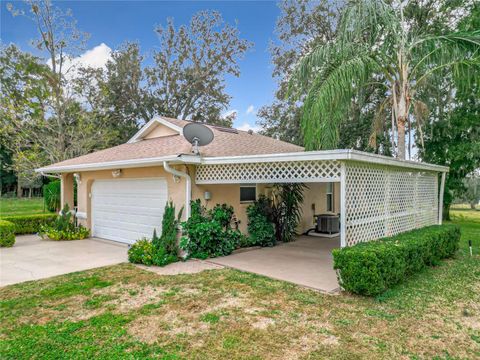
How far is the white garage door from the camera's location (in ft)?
32.0

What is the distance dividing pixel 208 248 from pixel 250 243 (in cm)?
187

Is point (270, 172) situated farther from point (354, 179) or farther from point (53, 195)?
point (53, 195)

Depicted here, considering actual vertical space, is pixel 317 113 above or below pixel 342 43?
below

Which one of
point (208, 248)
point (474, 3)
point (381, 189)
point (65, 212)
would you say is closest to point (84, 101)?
point (65, 212)

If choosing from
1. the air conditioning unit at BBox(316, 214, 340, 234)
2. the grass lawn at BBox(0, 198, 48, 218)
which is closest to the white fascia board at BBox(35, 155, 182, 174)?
the air conditioning unit at BBox(316, 214, 340, 234)

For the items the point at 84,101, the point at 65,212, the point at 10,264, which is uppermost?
the point at 84,101

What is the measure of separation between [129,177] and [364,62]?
795 cm

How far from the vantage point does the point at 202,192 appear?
29.7ft

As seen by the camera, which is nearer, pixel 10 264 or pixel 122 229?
pixel 10 264

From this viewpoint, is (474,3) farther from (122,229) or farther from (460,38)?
(122,229)

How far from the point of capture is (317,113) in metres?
8.12

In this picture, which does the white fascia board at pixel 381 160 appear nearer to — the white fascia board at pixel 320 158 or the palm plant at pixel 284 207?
the white fascia board at pixel 320 158

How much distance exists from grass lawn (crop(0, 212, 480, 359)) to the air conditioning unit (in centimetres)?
570

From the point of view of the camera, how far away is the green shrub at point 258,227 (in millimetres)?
10086
